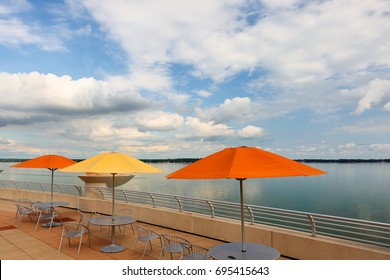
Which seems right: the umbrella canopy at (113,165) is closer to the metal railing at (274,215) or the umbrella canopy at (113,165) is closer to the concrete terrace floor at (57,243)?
the metal railing at (274,215)

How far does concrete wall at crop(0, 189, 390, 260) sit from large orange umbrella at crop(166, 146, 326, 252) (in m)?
2.61

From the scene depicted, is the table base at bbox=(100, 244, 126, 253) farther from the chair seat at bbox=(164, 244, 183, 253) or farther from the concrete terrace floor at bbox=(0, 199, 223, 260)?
the chair seat at bbox=(164, 244, 183, 253)

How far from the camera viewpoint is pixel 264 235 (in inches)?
344

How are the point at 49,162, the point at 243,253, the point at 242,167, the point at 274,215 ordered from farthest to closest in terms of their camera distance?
the point at 49,162, the point at 274,215, the point at 243,253, the point at 242,167

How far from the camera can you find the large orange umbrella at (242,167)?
16.5ft

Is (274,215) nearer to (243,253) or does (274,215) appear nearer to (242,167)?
(243,253)

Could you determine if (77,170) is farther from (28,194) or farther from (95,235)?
(28,194)

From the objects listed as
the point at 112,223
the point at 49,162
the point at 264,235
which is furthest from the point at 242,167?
the point at 49,162

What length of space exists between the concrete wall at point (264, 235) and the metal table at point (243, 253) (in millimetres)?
1924

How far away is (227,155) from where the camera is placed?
5699 mm

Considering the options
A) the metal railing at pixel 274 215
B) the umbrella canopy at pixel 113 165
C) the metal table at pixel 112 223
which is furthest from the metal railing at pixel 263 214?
the umbrella canopy at pixel 113 165

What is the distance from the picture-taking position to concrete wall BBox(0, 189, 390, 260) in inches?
283

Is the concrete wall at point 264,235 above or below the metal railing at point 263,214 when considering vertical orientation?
below

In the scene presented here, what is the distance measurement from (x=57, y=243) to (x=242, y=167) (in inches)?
289
